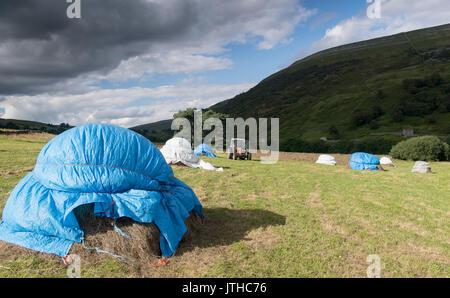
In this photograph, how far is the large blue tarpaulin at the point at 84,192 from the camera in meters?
5.14

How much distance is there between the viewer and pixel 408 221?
28.7 feet

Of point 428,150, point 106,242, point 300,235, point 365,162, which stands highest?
point 428,150

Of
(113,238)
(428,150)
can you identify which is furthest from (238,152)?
(113,238)

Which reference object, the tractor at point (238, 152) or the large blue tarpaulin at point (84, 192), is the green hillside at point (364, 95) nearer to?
the tractor at point (238, 152)

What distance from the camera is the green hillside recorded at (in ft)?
219

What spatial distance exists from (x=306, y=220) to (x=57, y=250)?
22.4ft

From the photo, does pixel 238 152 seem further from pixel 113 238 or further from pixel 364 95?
pixel 364 95

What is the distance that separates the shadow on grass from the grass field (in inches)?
1.0

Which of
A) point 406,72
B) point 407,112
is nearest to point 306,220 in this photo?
point 407,112

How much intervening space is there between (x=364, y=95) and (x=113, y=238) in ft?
352

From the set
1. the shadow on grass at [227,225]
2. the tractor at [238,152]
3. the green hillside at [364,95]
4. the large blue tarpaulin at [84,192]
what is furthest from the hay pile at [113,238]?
the green hillside at [364,95]

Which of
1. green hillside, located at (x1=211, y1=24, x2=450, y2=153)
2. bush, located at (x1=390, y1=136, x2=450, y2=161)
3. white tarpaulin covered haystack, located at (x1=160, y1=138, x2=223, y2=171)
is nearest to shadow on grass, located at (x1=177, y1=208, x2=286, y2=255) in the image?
white tarpaulin covered haystack, located at (x1=160, y1=138, x2=223, y2=171)

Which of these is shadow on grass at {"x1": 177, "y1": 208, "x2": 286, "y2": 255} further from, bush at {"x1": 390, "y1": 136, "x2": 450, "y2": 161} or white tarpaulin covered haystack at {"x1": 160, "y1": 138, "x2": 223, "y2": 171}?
bush at {"x1": 390, "y1": 136, "x2": 450, "y2": 161}

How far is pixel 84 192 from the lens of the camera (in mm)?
5219
